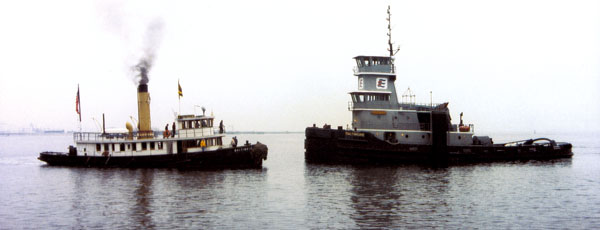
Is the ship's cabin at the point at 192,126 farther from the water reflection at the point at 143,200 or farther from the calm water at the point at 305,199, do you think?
the water reflection at the point at 143,200

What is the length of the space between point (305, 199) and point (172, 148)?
19941mm

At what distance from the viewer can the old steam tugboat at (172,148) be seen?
4888 cm

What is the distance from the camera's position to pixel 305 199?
33781 millimetres

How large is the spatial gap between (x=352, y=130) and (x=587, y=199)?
75.2 feet

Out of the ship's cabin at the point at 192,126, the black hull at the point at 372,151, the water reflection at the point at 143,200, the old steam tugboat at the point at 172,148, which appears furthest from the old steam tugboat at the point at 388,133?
the water reflection at the point at 143,200

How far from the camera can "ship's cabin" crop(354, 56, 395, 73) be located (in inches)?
2176

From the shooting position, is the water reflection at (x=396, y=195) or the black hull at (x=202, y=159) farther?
the black hull at (x=202, y=159)

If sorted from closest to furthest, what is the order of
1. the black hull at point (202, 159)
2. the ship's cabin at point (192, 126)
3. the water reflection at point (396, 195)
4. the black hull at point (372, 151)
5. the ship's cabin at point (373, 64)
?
the water reflection at point (396, 195), the black hull at point (202, 159), the ship's cabin at point (192, 126), the black hull at point (372, 151), the ship's cabin at point (373, 64)

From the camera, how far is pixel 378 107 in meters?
54.3

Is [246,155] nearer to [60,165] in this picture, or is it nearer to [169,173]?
[169,173]

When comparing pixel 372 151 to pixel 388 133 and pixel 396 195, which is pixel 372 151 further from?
pixel 396 195

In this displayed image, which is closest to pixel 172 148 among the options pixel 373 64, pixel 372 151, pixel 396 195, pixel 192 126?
pixel 192 126

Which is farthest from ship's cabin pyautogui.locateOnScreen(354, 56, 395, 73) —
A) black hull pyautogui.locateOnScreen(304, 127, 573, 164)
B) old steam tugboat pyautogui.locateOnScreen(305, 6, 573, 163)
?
black hull pyautogui.locateOnScreen(304, 127, 573, 164)

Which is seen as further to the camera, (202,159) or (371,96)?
(371,96)
